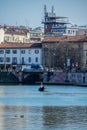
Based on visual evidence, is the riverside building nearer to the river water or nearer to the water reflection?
the river water

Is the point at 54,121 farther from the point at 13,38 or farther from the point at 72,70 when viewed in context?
the point at 13,38

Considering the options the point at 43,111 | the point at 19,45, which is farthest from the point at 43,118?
the point at 19,45

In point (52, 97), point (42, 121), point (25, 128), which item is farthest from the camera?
point (52, 97)

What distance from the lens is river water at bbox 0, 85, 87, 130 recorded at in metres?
47.4

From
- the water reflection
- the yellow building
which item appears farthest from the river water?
the yellow building

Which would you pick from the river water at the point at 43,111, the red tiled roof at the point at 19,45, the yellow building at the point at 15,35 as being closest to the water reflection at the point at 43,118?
the river water at the point at 43,111

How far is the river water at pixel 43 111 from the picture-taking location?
47.4 m

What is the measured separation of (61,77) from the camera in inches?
4402

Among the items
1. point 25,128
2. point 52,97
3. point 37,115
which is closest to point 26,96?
point 52,97

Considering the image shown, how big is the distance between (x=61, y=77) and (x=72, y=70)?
14.9 feet

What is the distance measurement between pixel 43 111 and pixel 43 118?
5782 millimetres

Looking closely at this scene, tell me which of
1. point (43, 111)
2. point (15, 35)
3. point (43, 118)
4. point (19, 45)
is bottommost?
point (43, 111)

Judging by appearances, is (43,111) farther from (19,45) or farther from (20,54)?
(20,54)

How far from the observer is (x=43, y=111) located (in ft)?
187
